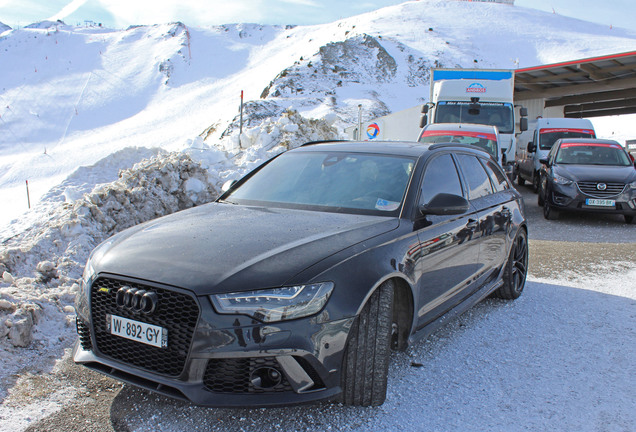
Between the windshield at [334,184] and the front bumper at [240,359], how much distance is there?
1196 mm

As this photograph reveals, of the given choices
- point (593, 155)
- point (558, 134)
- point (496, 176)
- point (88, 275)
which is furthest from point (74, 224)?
point (558, 134)

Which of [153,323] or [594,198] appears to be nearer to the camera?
[153,323]

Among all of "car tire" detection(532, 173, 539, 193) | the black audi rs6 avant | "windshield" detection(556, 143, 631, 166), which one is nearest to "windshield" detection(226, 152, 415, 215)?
the black audi rs6 avant

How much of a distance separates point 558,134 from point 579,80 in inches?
478

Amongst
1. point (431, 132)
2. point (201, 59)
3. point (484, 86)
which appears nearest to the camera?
point (431, 132)

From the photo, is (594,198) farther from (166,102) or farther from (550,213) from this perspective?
(166,102)

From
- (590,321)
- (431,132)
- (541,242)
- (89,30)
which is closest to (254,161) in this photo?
(431,132)

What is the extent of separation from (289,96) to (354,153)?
153 feet

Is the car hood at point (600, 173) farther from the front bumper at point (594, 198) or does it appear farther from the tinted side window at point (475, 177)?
the tinted side window at point (475, 177)

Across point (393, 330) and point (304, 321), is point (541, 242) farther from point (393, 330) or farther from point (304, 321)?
point (304, 321)

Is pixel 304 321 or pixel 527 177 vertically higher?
pixel 304 321

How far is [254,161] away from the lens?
12.1 m

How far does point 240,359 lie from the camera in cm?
250

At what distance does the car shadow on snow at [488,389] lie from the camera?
9.46 ft
